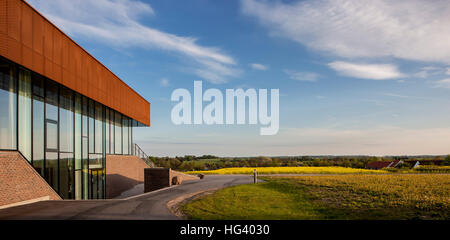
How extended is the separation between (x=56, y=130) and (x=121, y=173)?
11407 millimetres

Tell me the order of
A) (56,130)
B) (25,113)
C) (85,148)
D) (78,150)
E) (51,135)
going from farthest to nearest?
(85,148) → (78,150) → (56,130) → (51,135) → (25,113)

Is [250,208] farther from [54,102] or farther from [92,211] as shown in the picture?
[54,102]

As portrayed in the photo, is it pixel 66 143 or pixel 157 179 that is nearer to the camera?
pixel 66 143

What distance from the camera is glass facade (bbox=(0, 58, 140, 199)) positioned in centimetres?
1323

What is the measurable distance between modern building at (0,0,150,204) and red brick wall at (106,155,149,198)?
32.4 inches

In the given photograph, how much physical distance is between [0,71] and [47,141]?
14.3ft

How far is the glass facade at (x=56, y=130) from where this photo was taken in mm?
13227

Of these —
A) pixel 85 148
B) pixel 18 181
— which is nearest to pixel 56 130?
pixel 85 148

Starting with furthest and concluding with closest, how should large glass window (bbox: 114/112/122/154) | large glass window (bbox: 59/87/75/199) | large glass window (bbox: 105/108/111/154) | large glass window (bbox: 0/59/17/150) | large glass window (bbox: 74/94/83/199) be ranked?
1. large glass window (bbox: 114/112/122/154)
2. large glass window (bbox: 105/108/111/154)
3. large glass window (bbox: 74/94/83/199)
4. large glass window (bbox: 59/87/75/199)
5. large glass window (bbox: 0/59/17/150)

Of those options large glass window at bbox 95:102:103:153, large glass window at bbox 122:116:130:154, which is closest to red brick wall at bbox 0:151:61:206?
large glass window at bbox 95:102:103:153

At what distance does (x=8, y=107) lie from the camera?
13.1 m

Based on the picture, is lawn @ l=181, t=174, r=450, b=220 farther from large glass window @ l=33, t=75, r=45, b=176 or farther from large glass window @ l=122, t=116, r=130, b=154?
large glass window @ l=122, t=116, r=130, b=154

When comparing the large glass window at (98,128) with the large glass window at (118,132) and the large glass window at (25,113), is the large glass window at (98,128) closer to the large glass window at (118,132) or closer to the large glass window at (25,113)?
the large glass window at (118,132)
